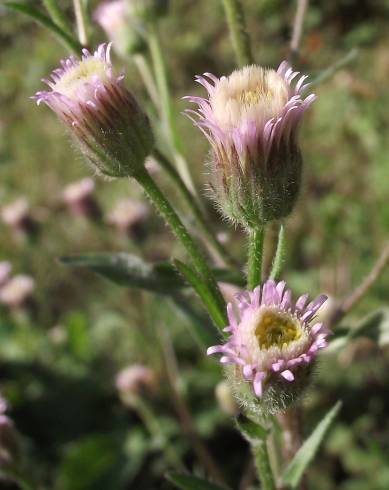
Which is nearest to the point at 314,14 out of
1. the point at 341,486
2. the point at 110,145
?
the point at 341,486

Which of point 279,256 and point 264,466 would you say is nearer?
point 279,256

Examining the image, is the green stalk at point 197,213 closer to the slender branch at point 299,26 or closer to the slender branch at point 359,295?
the slender branch at point 359,295

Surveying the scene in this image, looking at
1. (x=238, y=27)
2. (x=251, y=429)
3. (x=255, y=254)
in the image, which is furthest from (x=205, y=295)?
(x=238, y=27)

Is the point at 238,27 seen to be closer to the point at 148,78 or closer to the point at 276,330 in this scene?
the point at 148,78

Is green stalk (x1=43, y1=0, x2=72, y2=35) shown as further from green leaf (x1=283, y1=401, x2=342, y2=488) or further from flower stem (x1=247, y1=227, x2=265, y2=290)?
green leaf (x1=283, y1=401, x2=342, y2=488)

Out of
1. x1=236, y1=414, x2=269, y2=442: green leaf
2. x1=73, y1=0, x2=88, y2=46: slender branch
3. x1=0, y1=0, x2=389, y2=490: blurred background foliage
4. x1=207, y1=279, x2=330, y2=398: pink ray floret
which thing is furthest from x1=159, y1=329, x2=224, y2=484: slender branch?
x1=73, y1=0, x2=88, y2=46: slender branch

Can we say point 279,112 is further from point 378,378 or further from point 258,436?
point 378,378

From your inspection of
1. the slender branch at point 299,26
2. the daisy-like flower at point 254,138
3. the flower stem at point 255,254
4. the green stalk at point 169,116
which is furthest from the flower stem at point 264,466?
the slender branch at point 299,26

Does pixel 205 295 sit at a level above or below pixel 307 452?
above
